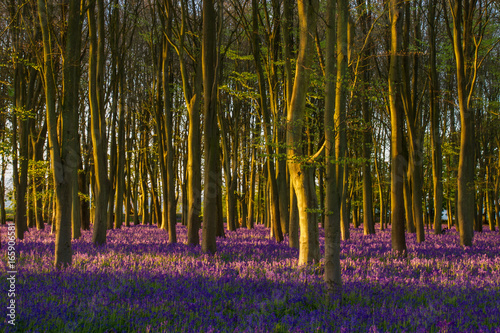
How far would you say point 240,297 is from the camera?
5762 millimetres

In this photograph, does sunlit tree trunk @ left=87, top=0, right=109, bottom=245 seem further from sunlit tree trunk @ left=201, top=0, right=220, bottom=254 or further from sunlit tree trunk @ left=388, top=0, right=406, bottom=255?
sunlit tree trunk @ left=388, top=0, right=406, bottom=255

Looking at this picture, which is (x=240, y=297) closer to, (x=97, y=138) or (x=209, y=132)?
(x=209, y=132)

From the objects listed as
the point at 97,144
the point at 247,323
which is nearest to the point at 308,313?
the point at 247,323

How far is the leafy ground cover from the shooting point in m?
4.45

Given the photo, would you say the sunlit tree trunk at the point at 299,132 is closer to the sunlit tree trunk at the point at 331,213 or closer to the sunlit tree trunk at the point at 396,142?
the sunlit tree trunk at the point at 331,213

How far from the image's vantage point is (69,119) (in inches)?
294

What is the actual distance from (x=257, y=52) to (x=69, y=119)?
7303mm

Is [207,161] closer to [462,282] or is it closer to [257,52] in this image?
[257,52]

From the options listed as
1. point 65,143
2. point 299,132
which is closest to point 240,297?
point 299,132

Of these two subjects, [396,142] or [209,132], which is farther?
[396,142]

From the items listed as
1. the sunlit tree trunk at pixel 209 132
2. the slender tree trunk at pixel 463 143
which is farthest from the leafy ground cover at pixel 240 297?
the slender tree trunk at pixel 463 143

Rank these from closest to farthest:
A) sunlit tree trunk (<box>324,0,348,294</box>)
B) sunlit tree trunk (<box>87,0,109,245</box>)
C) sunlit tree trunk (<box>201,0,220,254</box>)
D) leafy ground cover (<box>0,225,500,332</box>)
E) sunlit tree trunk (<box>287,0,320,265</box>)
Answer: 1. leafy ground cover (<box>0,225,500,332</box>)
2. sunlit tree trunk (<box>324,0,348,294</box>)
3. sunlit tree trunk (<box>287,0,320,265</box>)
4. sunlit tree trunk (<box>201,0,220,254</box>)
5. sunlit tree trunk (<box>87,0,109,245</box>)

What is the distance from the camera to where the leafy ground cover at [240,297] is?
4.45m

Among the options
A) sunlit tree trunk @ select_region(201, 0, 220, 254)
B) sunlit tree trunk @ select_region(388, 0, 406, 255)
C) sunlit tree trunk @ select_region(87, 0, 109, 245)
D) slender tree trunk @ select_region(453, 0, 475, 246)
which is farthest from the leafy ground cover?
slender tree trunk @ select_region(453, 0, 475, 246)
